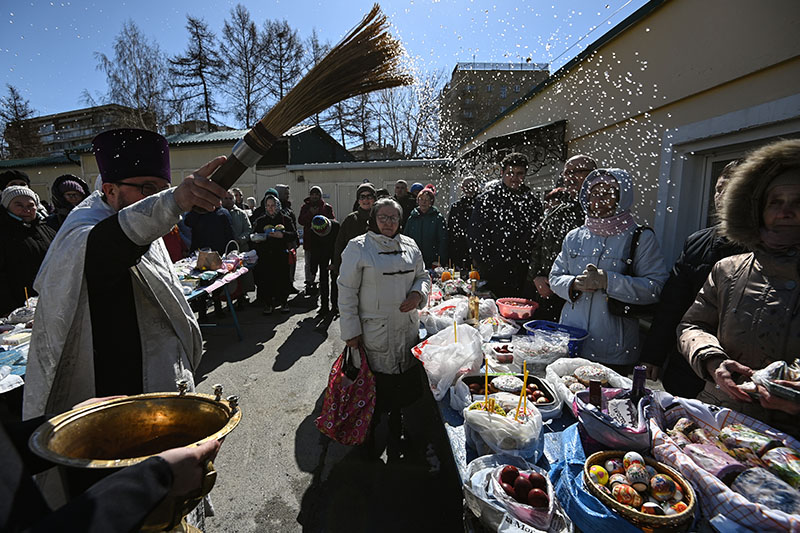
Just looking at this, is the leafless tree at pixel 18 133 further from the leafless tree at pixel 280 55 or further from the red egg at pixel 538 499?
the red egg at pixel 538 499

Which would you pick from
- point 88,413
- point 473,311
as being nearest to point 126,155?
point 88,413

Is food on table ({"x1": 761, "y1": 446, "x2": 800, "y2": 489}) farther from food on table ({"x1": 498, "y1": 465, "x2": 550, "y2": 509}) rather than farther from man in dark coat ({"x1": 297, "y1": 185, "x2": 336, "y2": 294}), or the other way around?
man in dark coat ({"x1": 297, "y1": 185, "x2": 336, "y2": 294})

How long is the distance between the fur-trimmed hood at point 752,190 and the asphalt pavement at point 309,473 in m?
2.27

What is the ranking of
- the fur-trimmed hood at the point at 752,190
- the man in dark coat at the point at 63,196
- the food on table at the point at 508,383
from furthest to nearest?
1. the man in dark coat at the point at 63,196
2. the food on table at the point at 508,383
3. the fur-trimmed hood at the point at 752,190

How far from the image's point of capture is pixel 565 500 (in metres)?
1.23

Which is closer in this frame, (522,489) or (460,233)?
(522,489)

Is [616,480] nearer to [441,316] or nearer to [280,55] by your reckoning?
[441,316]

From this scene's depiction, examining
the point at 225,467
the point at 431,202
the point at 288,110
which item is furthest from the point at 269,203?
the point at 288,110

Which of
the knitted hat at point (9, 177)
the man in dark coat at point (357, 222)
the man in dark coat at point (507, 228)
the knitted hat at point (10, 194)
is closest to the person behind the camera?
the knitted hat at point (10, 194)

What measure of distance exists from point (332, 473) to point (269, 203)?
16.7ft

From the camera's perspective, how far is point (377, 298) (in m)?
2.73

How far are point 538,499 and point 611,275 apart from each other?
1698 millimetres

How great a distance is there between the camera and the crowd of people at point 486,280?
4.24 ft

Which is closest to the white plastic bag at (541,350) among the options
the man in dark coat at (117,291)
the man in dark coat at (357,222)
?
the man in dark coat at (117,291)
